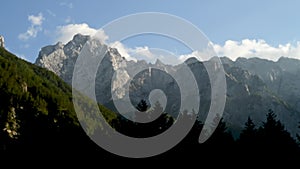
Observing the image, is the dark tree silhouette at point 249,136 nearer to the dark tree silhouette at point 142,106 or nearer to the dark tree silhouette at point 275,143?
the dark tree silhouette at point 275,143

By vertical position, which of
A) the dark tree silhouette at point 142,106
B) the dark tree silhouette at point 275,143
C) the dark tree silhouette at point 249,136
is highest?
the dark tree silhouette at point 142,106

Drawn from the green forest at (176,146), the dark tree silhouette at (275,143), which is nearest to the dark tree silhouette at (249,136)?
the green forest at (176,146)

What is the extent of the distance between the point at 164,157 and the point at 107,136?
14.2 m

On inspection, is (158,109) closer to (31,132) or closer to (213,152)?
(213,152)

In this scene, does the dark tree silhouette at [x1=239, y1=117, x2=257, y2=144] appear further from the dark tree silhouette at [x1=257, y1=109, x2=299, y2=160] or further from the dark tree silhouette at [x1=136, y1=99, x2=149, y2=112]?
the dark tree silhouette at [x1=136, y1=99, x2=149, y2=112]

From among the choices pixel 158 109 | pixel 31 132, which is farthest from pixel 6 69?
pixel 158 109

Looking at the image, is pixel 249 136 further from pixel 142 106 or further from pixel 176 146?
pixel 142 106

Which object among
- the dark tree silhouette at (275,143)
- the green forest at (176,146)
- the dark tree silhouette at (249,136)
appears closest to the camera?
the dark tree silhouette at (275,143)

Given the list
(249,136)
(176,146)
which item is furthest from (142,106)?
(249,136)

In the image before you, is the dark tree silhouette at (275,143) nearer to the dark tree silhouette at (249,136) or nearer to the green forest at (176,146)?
the green forest at (176,146)

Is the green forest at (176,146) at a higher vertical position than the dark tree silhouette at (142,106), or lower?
lower

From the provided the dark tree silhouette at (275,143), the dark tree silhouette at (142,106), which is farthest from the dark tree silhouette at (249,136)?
the dark tree silhouette at (142,106)

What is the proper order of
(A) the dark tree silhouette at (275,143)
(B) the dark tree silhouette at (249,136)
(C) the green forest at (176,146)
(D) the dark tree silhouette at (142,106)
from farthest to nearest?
(D) the dark tree silhouette at (142,106)
(B) the dark tree silhouette at (249,136)
(C) the green forest at (176,146)
(A) the dark tree silhouette at (275,143)

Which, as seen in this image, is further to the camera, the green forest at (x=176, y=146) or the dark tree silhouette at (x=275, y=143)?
the green forest at (x=176, y=146)
